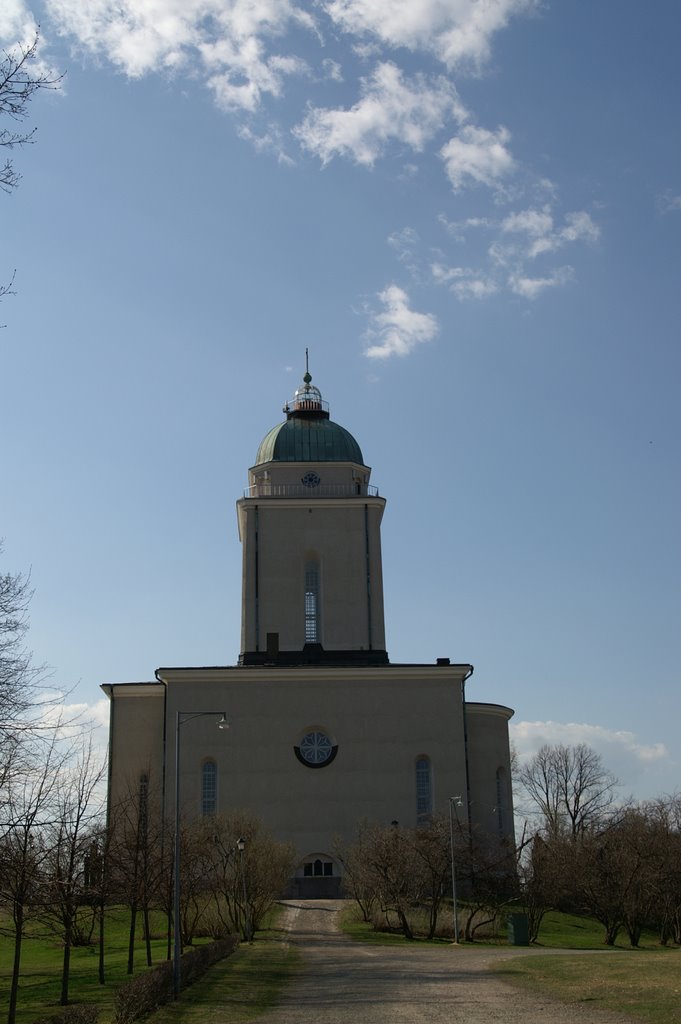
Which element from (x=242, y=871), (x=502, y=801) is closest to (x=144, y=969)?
(x=242, y=871)

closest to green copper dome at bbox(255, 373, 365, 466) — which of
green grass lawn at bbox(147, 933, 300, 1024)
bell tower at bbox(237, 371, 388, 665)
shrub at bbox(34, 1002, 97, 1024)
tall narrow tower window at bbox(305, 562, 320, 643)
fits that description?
bell tower at bbox(237, 371, 388, 665)

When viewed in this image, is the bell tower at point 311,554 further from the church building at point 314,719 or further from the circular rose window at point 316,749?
the circular rose window at point 316,749

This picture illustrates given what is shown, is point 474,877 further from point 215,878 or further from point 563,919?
point 215,878

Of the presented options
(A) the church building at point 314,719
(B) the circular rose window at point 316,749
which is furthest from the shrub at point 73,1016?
(B) the circular rose window at point 316,749

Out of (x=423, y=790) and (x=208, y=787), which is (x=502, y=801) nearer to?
→ (x=423, y=790)

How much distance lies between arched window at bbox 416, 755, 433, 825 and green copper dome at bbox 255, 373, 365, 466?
658 inches

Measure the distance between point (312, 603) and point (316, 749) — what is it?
8157 millimetres

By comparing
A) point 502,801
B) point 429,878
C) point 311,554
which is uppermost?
point 311,554

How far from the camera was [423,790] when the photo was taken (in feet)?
181

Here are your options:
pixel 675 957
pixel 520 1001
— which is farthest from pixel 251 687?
pixel 520 1001

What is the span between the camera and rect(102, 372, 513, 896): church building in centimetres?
5391

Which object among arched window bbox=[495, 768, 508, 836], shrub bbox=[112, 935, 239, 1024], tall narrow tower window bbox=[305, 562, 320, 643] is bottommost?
shrub bbox=[112, 935, 239, 1024]

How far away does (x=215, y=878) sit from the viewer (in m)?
42.3

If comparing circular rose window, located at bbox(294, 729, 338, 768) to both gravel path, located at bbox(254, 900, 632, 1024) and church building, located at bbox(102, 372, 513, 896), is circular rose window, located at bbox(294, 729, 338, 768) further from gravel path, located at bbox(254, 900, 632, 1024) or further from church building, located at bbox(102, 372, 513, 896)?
gravel path, located at bbox(254, 900, 632, 1024)
